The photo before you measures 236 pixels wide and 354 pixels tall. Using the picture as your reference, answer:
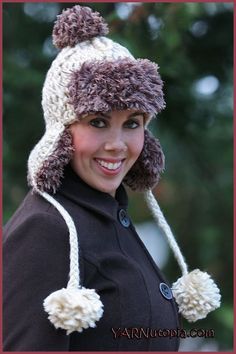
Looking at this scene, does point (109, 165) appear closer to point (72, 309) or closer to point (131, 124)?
point (131, 124)

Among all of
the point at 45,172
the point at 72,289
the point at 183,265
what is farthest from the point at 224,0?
the point at 72,289

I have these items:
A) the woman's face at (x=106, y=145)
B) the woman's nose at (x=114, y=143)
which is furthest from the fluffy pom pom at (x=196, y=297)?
the woman's nose at (x=114, y=143)

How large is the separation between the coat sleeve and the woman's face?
0.20 metres

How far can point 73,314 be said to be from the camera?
1986mm

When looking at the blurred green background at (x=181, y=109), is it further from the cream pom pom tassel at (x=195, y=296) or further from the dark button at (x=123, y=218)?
the cream pom pom tassel at (x=195, y=296)

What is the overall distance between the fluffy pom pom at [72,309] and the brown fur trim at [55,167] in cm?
34

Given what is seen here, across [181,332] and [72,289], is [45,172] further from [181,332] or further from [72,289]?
[181,332]

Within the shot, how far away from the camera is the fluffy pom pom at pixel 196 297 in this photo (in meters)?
2.38

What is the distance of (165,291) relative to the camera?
7.48ft

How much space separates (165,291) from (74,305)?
43cm

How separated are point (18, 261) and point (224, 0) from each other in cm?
232

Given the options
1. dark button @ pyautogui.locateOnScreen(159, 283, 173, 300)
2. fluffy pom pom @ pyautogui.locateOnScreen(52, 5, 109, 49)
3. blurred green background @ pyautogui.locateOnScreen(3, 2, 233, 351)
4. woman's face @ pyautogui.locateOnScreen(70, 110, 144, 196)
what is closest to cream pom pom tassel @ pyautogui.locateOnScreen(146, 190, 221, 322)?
dark button @ pyautogui.locateOnScreen(159, 283, 173, 300)

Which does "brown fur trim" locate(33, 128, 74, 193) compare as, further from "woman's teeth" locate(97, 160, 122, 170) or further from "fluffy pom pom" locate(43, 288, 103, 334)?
"fluffy pom pom" locate(43, 288, 103, 334)

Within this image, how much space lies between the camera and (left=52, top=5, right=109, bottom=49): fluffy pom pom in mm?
2289
